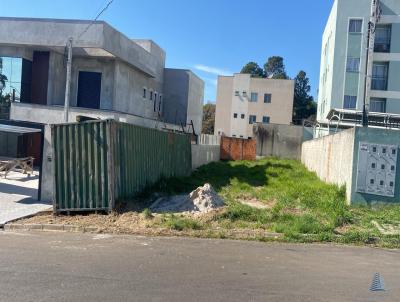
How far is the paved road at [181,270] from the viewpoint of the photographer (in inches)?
229

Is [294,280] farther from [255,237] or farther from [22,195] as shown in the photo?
[22,195]

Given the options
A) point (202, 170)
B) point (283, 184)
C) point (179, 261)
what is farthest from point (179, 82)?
point (179, 261)

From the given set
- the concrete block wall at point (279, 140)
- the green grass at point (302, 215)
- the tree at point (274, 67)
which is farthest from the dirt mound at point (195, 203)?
the tree at point (274, 67)

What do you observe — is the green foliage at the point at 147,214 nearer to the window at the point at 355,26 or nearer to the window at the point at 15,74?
the window at the point at 15,74

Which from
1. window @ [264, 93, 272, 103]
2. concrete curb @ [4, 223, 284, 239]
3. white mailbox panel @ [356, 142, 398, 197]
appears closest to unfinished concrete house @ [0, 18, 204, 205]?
concrete curb @ [4, 223, 284, 239]

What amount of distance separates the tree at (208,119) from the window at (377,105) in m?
53.8

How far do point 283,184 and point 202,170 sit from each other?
6.22 metres

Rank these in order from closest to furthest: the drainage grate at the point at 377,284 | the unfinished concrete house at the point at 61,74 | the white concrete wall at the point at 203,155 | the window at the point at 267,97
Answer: the drainage grate at the point at 377,284, the unfinished concrete house at the point at 61,74, the white concrete wall at the point at 203,155, the window at the point at 267,97

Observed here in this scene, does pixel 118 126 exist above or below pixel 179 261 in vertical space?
above

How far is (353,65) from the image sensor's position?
40094 millimetres

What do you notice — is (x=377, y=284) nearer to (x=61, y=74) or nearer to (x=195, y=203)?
(x=195, y=203)

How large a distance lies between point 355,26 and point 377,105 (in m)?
7.06

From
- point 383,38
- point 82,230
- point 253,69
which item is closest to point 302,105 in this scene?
point 253,69

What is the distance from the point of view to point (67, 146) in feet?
40.5
